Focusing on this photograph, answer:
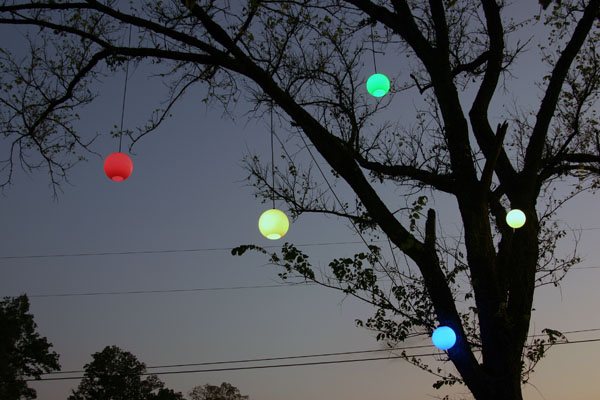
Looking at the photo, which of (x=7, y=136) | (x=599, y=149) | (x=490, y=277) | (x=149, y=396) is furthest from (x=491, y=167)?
(x=149, y=396)

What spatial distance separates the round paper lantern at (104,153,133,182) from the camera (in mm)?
4473

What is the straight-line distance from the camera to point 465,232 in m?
4.86

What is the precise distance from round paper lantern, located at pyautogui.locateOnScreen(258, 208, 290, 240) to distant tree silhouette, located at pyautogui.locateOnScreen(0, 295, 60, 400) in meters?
30.1

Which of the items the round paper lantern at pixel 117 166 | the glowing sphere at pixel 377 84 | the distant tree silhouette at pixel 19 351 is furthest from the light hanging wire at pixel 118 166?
the distant tree silhouette at pixel 19 351

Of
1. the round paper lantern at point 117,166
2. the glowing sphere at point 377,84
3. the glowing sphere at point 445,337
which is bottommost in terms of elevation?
the glowing sphere at point 445,337

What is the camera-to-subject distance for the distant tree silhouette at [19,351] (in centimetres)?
3016

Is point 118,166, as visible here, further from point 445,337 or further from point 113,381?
point 113,381

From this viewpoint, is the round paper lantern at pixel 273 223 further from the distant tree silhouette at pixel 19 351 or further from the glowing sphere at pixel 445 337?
the distant tree silhouette at pixel 19 351

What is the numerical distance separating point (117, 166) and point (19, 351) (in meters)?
33.0

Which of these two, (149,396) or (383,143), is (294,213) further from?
(149,396)

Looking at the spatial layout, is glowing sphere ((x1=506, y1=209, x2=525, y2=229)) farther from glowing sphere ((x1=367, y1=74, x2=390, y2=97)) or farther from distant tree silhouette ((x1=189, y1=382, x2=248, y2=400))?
distant tree silhouette ((x1=189, y1=382, x2=248, y2=400))

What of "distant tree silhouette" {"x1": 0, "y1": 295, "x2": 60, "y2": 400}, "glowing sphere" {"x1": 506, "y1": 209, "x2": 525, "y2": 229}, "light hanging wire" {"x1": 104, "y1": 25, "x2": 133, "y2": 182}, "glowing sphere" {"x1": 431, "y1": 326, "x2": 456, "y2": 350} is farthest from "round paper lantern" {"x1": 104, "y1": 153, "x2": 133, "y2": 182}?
"distant tree silhouette" {"x1": 0, "y1": 295, "x2": 60, "y2": 400}

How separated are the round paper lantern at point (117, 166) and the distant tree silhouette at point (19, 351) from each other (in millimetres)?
29610

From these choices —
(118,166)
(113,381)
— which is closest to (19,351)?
(113,381)
